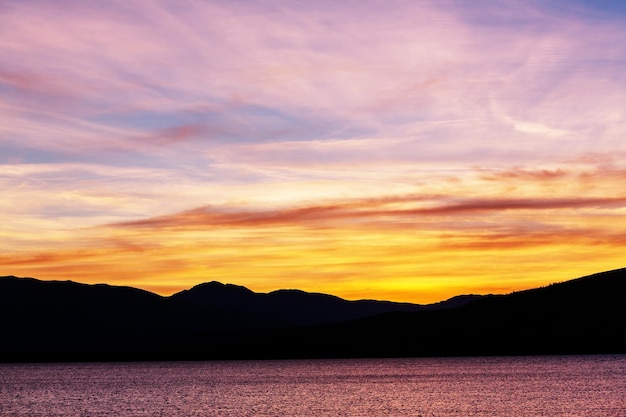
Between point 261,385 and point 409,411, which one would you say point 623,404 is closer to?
point 409,411

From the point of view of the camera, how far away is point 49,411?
417 ft

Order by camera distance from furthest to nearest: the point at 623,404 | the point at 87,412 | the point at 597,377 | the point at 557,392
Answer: the point at 597,377, the point at 557,392, the point at 87,412, the point at 623,404

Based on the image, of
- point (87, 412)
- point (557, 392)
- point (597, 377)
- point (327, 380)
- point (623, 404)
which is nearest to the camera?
point (623, 404)

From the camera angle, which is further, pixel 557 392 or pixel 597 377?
pixel 597 377

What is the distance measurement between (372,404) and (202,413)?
24283 millimetres

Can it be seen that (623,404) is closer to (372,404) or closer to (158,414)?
(372,404)

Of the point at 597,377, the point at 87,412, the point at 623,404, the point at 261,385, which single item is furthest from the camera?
the point at 261,385

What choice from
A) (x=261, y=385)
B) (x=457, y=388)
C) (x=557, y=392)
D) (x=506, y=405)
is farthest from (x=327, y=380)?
(x=506, y=405)

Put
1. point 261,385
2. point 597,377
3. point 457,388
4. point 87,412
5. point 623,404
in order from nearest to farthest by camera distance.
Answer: point 623,404 < point 87,412 < point 457,388 < point 597,377 < point 261,385

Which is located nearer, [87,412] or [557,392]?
[87,412]

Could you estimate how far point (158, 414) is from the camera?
11550 cm

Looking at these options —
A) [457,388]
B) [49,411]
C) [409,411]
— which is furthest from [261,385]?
Result: [409,411]

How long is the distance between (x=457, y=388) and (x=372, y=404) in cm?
3464

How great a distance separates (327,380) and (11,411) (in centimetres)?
8382
